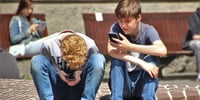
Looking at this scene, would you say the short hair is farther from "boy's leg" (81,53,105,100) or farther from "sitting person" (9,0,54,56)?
"sitting person" (9,0,54,56)

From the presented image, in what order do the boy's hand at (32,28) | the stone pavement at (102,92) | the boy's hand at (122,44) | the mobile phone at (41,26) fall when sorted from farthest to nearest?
the mobile phone at (41,26), the boy's hand at (32,28), the stone pavement at (102,92), the boy's hand at (122,44)

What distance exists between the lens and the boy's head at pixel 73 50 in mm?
4219

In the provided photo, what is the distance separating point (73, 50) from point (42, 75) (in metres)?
0.37

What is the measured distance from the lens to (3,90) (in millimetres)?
5801

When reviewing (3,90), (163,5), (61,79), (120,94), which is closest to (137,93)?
(120,94)

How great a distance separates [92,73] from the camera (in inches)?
173

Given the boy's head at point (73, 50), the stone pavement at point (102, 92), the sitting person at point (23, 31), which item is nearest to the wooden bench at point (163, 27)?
the sitting person at point (23, 31)

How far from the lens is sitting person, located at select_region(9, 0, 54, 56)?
7.98 meters

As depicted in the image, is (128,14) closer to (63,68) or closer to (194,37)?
(63,68)

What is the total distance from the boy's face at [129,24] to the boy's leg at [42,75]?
2.20ft

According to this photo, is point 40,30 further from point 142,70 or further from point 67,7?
point 142,70

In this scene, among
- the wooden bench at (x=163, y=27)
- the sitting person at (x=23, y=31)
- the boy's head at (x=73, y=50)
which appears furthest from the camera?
the wooden bench at (x=163, y=27)

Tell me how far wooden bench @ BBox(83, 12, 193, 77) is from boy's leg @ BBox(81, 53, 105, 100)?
14.1ft

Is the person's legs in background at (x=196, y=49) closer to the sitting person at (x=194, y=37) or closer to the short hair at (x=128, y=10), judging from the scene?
the sitting person at (x=194, y=37)
